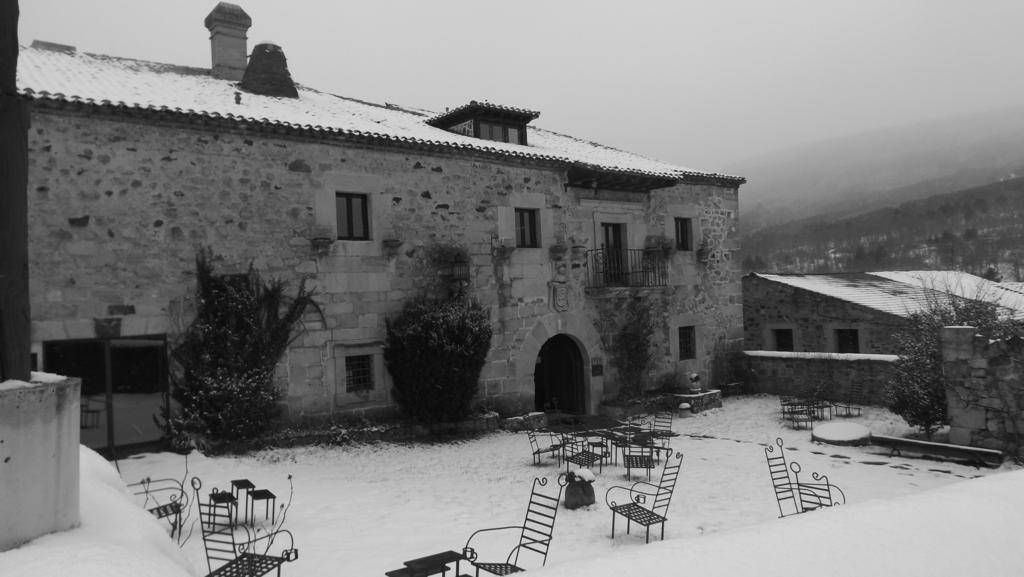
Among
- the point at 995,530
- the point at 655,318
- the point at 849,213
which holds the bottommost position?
the point at 995,530

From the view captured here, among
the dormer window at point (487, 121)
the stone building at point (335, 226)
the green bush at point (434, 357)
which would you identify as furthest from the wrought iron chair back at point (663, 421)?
the dormer window at point (487, 121)

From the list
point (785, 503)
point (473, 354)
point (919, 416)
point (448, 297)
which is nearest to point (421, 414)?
point (473, 354)

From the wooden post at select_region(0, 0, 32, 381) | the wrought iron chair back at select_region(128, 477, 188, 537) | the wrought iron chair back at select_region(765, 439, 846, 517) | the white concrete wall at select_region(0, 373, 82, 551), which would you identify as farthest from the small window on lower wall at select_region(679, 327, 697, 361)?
the wooden post at select_region(0, 0, 32, 381)

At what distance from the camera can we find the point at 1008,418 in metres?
10.6

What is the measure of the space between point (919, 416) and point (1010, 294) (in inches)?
681

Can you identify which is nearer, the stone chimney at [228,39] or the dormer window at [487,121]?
the stone chimney at [228,39]

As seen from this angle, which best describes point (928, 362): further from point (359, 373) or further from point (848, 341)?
point (359, 373)

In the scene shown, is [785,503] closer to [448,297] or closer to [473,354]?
[473,354]

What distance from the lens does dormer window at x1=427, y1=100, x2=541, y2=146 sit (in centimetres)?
1590

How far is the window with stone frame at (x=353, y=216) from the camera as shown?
41.6 feet

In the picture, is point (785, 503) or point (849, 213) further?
point (849, 213)

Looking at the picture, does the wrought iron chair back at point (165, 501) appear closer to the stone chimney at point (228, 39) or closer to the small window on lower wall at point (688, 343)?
the stone chimney at point (228, 39)

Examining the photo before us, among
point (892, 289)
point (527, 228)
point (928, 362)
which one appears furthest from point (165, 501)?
point (892, 289)

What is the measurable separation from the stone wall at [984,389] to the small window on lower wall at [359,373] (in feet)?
34.4
